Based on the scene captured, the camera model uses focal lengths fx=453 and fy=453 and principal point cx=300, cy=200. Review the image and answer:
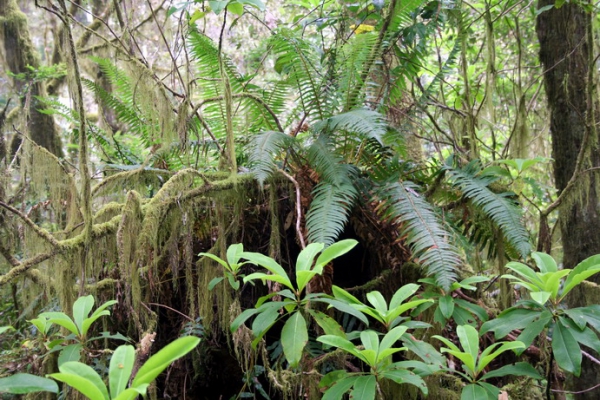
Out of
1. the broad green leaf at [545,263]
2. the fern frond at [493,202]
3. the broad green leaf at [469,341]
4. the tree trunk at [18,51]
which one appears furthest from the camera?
the tree trunk at [18,51]

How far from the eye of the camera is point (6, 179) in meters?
3.10

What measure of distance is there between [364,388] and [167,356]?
655 mm

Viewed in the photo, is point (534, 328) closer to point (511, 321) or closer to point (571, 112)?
point (511, 321)

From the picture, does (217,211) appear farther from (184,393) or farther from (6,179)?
(6,179)

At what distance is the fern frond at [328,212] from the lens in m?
1.90

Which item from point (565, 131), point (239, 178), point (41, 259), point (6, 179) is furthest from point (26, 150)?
point (565, 131)

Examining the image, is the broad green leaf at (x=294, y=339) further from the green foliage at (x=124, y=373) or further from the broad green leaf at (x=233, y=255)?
the green foliage at (x=124, y=373)

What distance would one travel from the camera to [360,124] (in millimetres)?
2096

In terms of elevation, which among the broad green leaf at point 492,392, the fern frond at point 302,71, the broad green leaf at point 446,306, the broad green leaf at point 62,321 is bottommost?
the broad green leaf at point 492,392

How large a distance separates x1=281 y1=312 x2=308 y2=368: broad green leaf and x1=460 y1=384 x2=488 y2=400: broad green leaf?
20.4 inches

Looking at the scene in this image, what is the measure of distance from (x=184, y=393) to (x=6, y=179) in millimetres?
2029

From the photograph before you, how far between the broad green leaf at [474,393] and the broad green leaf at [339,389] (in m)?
0.34

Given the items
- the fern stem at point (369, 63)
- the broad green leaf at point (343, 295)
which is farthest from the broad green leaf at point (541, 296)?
the fern stem at point (369, 63)

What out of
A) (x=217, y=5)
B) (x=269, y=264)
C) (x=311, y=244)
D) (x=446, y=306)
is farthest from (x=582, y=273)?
(x=217, y=5)
